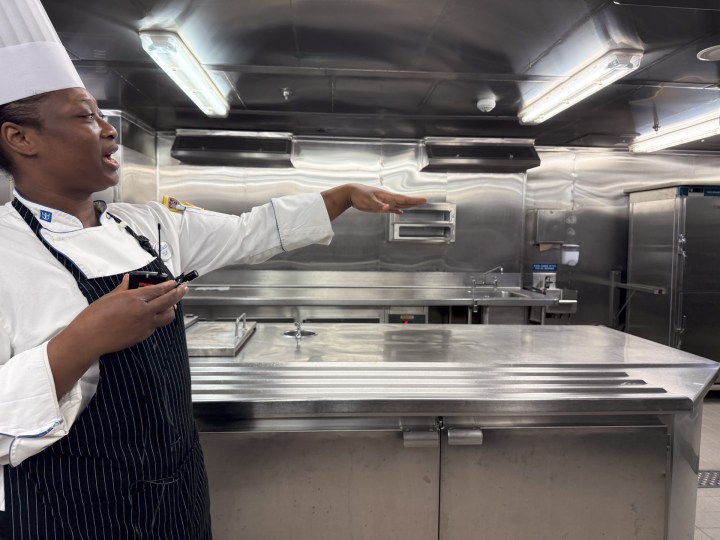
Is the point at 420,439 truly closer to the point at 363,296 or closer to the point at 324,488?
the point at 324,488

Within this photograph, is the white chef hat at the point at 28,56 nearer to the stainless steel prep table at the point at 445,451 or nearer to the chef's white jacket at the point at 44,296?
the chef's white jacket at the point at 44,296

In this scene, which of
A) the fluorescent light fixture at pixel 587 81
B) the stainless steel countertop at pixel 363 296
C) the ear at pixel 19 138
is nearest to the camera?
the ear at pixel 19 138

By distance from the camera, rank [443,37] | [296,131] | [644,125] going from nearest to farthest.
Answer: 1. [443,37]
2. [644,125]
3. [296,131]

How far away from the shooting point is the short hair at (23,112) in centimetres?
95

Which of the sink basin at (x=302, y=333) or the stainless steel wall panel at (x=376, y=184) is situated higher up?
the stainless steel wall panel at (x=376, y=184)

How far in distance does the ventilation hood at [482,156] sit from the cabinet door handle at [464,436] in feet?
12.8

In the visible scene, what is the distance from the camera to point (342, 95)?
3883 millimetres

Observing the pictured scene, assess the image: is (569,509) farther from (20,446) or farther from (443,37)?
(443,37)

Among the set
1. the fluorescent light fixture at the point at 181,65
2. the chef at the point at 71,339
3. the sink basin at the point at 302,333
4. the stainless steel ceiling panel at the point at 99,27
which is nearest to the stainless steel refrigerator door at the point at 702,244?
the sink basin at the point at 302,333

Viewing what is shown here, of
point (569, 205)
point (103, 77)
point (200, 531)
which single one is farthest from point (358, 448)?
point (569, 205)

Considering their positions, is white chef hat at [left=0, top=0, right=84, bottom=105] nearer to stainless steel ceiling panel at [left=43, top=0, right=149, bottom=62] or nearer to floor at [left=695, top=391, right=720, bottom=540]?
stainless steel ceiling panel at [left=43, top=0, right=149, bottom=62]

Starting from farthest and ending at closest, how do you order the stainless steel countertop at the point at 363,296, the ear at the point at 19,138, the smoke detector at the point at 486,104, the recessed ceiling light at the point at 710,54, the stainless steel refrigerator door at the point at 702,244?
the stainless steel refrigerator door at the point at 702,244, the stainless steel countertop at the point at 363,296, the smoke detector at the point at 486,104, the recessed ceiling light at the point at 710,54, the ear at the point at 19,138

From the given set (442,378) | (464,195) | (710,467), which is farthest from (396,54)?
(710,467)

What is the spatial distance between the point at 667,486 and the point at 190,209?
78.3 inches
